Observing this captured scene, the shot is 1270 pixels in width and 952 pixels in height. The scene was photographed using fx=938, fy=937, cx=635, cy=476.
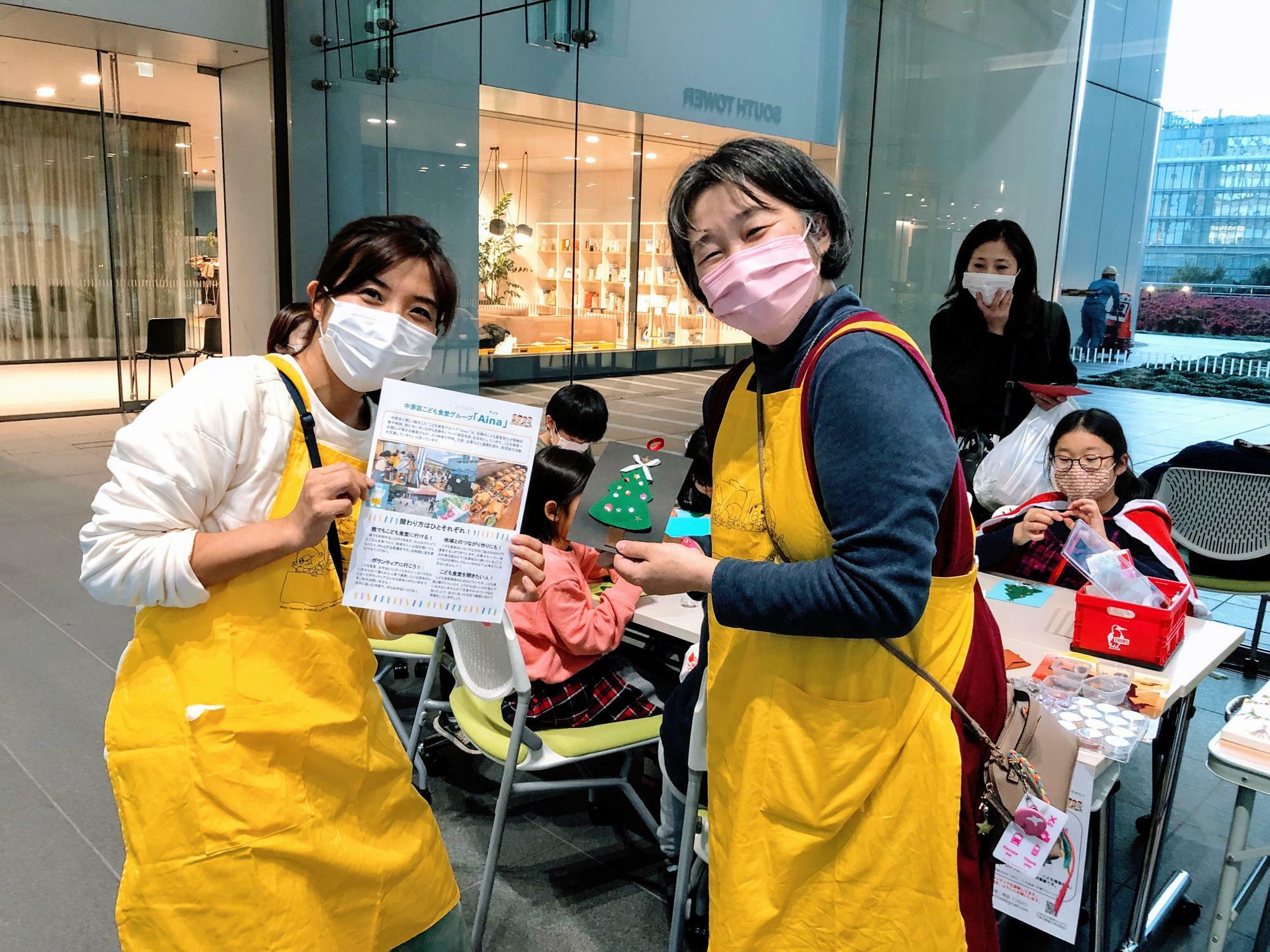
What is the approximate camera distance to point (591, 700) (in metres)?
2.56

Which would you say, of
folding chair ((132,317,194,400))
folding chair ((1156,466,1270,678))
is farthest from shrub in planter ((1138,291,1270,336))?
folding chair ((132,317,194,400))

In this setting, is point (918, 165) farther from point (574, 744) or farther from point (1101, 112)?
point (574, 744)

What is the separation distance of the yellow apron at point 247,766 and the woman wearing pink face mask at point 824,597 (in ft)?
1.55

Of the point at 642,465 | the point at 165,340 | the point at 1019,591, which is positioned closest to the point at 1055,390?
the point at 1019,591

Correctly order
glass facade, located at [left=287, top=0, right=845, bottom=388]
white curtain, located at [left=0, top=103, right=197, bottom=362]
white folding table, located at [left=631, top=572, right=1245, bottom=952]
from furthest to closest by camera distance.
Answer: white curtain, located at [left=0, top=103, right=197, bottom=362], glass facade, located at [left=287, top=0, right=845, bottom=388], white folding table, located at [left=631, top=572, right=1245, bottom=952]

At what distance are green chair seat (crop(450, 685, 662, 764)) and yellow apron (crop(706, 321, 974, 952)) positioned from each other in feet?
3.55

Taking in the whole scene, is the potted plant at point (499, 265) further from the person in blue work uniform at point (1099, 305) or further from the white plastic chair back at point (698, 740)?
the white plastic chair back at point (698, 740)

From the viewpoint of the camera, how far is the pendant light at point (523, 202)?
25.5 ft

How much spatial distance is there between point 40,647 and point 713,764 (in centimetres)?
377

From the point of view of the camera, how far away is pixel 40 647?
4.03 m

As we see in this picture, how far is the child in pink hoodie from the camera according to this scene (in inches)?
95.3

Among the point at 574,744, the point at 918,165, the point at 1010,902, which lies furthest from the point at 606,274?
the point at 1010,902

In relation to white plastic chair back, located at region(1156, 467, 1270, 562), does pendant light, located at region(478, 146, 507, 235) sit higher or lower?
higher

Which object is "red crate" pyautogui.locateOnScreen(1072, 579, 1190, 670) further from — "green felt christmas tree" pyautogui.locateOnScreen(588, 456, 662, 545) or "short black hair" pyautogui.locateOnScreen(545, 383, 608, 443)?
"short black hair" pyautogui.locateOnScreen(545, 383, 608, 443)
